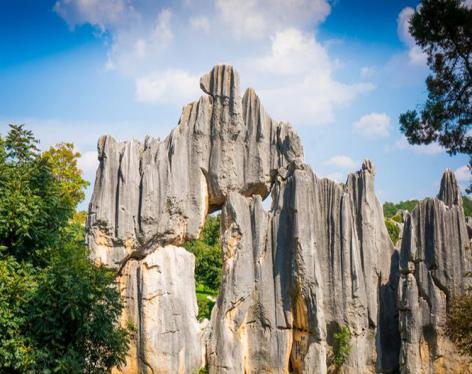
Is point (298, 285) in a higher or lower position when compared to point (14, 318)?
higher

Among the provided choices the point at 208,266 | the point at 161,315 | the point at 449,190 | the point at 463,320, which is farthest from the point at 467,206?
the point at 161,315

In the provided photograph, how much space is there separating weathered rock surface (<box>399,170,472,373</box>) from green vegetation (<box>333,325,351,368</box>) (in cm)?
212

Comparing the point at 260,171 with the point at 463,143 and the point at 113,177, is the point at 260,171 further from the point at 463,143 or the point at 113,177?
the point at 463,143

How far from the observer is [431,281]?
1925cm

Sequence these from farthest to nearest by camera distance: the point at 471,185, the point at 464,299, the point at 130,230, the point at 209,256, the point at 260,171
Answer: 1. the point at 209,256
2. the point at 260,171
3. the point at 130,230
4. the point at 464,299
5. the point at 471,185

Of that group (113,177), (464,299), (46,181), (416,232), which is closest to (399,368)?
(416,232)

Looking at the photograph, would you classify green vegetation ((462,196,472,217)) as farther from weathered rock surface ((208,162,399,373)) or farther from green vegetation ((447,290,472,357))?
green vegetation ((447,290,472,357))

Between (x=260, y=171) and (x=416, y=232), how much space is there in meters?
6.58

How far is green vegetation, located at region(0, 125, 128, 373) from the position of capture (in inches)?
408

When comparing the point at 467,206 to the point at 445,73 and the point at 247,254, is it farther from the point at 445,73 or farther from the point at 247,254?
the point at 445,73

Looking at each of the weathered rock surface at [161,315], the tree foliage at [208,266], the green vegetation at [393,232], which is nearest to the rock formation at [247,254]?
the weathered rock surface at [161,315]

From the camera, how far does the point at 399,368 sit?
2002 centimetres

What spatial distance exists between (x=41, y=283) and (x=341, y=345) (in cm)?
1211

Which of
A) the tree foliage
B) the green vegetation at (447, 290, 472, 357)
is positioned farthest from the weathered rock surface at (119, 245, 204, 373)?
the tree foliage
